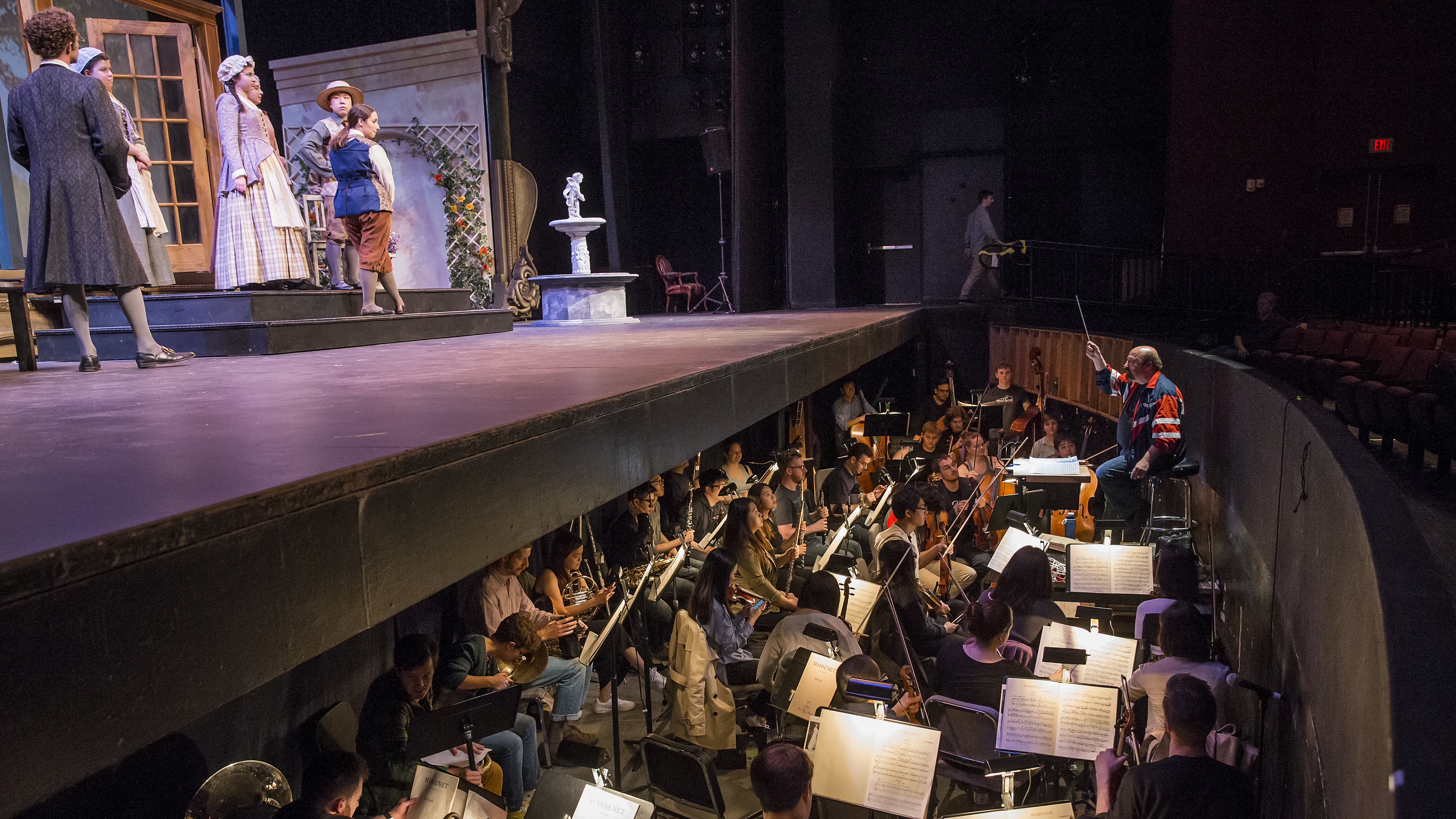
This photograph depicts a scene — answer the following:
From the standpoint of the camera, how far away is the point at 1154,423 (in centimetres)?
630

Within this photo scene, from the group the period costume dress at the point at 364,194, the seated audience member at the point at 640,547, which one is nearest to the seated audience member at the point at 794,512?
the seated audience member at the point at 640,547

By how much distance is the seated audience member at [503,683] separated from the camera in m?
4.36

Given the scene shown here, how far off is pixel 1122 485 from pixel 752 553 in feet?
9.16

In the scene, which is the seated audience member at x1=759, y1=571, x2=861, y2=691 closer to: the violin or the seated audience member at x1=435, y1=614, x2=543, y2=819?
the violin

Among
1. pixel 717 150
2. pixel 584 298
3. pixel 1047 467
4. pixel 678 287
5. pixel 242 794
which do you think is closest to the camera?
pixel 242 794

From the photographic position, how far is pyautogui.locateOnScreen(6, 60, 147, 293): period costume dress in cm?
391

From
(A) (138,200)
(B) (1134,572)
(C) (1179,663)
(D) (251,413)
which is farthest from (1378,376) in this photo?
(A) (138,200)

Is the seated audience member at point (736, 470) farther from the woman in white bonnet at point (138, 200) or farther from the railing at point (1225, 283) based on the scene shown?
the railing at point (1225, 283)

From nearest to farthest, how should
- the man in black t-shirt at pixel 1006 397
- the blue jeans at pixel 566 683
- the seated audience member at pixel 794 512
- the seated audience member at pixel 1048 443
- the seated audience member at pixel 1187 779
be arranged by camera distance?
1. the seated audience member at pixel 1187 779
2. the blue jeans at pixel 566 683
3. the seated audience member at pixel 794 512
4. the seated audience member at pixel 1048 443
5. the man in black t-shirt at pixel 1006 397

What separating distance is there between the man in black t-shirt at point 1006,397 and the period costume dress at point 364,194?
24.0 feet

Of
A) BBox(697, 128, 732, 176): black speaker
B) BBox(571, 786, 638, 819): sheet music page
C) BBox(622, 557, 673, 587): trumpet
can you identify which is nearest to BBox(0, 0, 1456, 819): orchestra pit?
BBox(571, 786, 638, 819): sheet music page

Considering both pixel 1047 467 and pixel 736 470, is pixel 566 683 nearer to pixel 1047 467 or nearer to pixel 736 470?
pixel 736 470

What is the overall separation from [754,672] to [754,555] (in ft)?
2.31

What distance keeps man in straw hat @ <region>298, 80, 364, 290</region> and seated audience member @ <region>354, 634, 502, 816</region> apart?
3.11 metres
